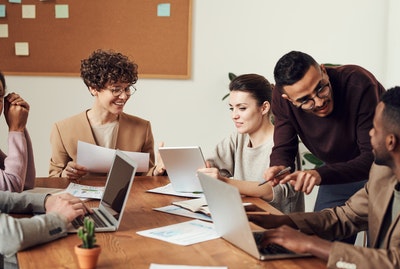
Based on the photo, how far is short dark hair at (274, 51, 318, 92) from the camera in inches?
90.7

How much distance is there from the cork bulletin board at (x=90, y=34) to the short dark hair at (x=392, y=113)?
106 inches

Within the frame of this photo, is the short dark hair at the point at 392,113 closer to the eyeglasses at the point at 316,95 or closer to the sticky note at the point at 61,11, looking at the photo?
the eyeglasses at the point at 316,95

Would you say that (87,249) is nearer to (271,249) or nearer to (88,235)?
(88,235)

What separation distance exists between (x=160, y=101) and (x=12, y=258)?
2.58 meters

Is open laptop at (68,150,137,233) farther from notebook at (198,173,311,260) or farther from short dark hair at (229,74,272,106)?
short dark hair at (229,74,272,106)

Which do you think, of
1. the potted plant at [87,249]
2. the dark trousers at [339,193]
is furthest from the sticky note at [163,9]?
the potted plant at [87,249]

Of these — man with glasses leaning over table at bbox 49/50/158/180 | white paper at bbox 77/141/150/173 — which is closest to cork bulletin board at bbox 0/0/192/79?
man with glasses leaning over table at bbox 49/50/158/180

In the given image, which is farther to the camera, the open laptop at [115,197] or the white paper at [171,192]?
the white paper at [171,192]

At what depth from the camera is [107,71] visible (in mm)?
3191

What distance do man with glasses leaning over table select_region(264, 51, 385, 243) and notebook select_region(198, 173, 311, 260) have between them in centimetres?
41

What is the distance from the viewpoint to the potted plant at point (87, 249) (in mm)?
1577

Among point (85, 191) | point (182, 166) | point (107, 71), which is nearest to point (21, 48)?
point (107, 71)

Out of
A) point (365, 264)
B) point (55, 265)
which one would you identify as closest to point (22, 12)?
point (55, 265)

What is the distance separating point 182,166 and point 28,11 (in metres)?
2.03
